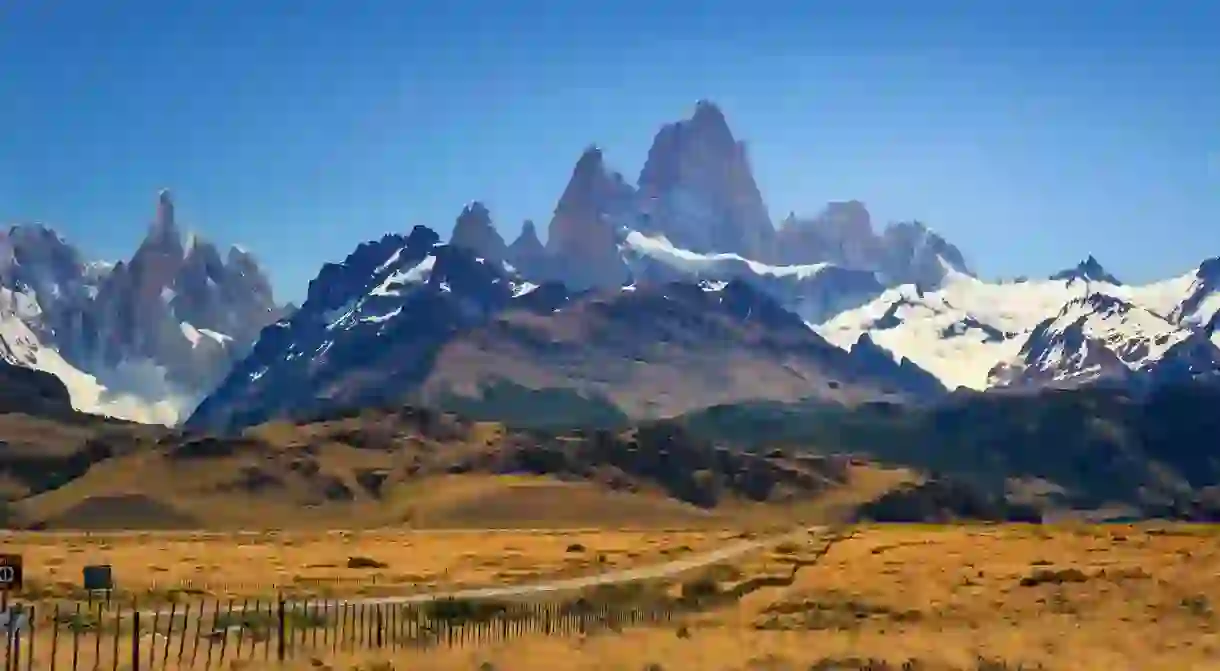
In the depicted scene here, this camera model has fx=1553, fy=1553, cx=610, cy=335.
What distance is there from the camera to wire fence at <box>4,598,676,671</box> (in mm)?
45469

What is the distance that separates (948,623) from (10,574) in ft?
125

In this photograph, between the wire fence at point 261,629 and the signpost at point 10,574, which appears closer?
the signpost at point 10,574

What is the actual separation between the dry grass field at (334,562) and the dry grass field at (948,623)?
66.2 ft

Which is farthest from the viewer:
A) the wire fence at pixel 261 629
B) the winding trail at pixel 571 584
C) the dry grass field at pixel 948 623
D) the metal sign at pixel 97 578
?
the winding trail at pixel 571 584

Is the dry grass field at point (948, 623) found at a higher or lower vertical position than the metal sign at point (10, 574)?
lower

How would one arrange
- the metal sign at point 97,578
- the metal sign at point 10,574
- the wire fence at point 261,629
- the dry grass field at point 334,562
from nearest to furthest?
the metal sign at point 10,574, the wire fence at point 261,629, the metal sign at point 97,578, the dry grass field at point 334,562

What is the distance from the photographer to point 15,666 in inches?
1535

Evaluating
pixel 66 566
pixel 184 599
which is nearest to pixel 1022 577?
pixel 184 599

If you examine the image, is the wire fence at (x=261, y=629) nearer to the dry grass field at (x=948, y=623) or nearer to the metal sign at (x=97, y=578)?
the metal sign at (x=97, y=578)

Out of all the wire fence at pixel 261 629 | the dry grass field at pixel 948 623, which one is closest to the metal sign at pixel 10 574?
the wire fence at pixel 261 629

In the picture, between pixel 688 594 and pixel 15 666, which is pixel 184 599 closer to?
pixel 688 594

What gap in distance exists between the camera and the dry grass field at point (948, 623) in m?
47.0

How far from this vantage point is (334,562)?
113500 millimetres

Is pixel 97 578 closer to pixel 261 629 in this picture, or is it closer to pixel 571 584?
pixel 261 629
